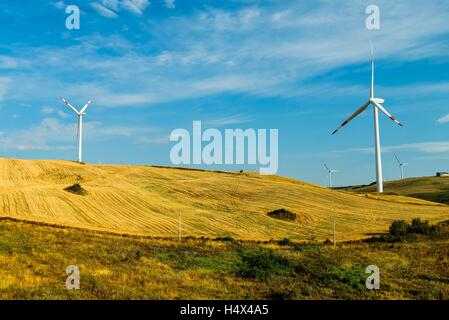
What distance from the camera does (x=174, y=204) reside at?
70.7m

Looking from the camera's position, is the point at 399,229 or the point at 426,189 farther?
the point at 426,189

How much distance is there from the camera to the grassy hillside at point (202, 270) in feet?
66.5

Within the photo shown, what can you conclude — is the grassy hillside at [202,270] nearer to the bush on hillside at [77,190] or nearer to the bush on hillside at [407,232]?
the bush on hillside at [407,232]

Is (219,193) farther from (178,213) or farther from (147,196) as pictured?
(178,213)

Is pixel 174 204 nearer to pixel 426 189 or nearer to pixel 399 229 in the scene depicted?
pixel 399 229

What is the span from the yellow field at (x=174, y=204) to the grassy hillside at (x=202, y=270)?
1446 cm

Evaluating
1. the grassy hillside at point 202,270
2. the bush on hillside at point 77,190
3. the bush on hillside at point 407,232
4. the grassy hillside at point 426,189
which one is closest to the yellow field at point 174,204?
the bush on hillside at point 77,190

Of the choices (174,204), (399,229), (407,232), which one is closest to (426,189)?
(174,204)

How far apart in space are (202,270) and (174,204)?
4519cm

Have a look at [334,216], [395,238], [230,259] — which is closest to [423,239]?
[395,238]

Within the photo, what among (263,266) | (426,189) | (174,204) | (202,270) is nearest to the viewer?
(202,270)

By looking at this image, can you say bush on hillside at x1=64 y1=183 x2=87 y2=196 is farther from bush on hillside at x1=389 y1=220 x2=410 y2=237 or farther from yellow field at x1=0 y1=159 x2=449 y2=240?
bush on hillside at x1=389 y1=220 x2=410 y2=237

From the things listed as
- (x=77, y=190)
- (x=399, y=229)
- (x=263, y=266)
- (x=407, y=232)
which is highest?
(x=77, y=190)
